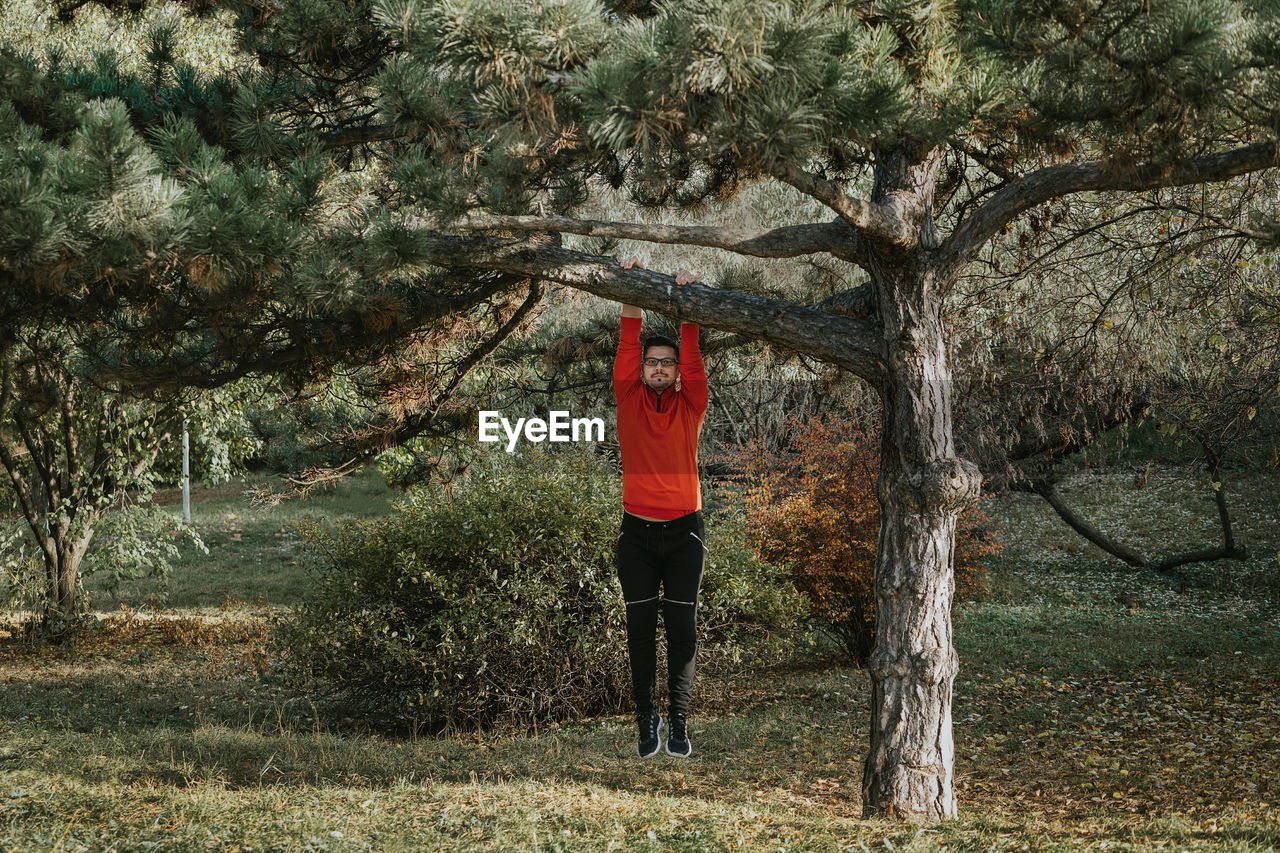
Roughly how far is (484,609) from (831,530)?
3.62 m

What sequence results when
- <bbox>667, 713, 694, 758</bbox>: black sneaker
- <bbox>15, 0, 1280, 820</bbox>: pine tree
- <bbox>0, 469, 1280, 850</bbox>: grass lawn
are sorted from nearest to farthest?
<bbox>15, 0, 1280, 820</bbox>: pine tree
<bbox>0, 469, 1280, 850</bbox>: grass lawn
<bbox>667, 713, 694, 758</bbox>: black sneaker

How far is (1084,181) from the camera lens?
15.9 ft

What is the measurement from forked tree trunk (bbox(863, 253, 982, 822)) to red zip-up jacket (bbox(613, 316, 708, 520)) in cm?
104

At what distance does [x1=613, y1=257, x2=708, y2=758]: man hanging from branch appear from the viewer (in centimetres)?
509

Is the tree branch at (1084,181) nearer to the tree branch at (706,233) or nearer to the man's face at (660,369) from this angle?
the tree branch at (706,233)

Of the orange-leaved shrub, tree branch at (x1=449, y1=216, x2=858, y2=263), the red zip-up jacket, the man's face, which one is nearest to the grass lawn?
the orange-leaved shrub

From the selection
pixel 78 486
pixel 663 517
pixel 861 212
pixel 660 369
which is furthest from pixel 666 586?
pixel 78 486

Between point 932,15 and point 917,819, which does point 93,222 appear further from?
point 917,819

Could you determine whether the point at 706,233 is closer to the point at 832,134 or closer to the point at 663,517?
the point at 832,134

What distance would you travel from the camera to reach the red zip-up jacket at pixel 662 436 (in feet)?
16.7

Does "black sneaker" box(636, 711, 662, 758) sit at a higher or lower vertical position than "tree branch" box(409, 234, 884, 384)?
lower

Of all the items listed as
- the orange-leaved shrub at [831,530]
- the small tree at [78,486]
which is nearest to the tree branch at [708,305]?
the orange-leaved shrub at [831,530]

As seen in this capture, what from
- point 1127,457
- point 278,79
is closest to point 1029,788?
point 278,79

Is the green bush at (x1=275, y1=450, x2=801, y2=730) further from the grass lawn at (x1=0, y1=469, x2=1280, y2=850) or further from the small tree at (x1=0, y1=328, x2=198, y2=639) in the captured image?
the small tree at (x1=0, y1=328, x2=198, y2=639)
